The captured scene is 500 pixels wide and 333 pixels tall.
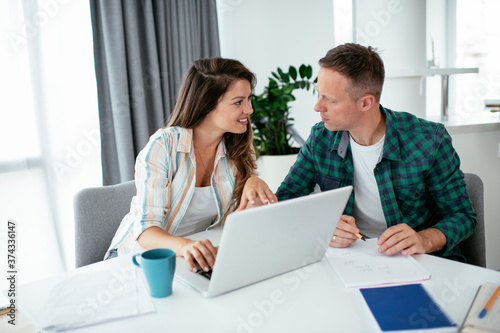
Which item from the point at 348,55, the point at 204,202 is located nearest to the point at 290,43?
the point at 348,55

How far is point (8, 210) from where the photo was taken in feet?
7.09

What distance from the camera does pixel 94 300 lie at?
883mm

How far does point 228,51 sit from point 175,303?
2.46m

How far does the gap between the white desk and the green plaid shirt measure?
1.24 ft

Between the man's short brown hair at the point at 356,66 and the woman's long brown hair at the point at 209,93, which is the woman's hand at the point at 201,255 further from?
the man's short brown hair at the point at 356,66

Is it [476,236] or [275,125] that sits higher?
[275,125]

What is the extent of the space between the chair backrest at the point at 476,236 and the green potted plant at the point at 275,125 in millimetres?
1083

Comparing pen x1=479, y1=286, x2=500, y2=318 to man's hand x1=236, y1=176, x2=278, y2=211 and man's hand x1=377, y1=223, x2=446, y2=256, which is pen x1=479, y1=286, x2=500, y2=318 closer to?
man's hand x1=377, y1=223, x2=446, y2=256

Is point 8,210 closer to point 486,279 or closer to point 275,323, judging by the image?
point 275,323

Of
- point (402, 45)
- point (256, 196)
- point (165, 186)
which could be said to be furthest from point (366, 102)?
point (402, 45)

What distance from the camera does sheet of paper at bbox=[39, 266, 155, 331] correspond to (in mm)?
806

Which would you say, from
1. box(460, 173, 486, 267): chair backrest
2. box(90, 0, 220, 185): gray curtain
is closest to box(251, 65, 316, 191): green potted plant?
box(90, 0, 220, 185): gray curtain

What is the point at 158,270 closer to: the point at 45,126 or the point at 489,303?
the point at 489,303

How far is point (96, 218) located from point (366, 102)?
1.00 meters
